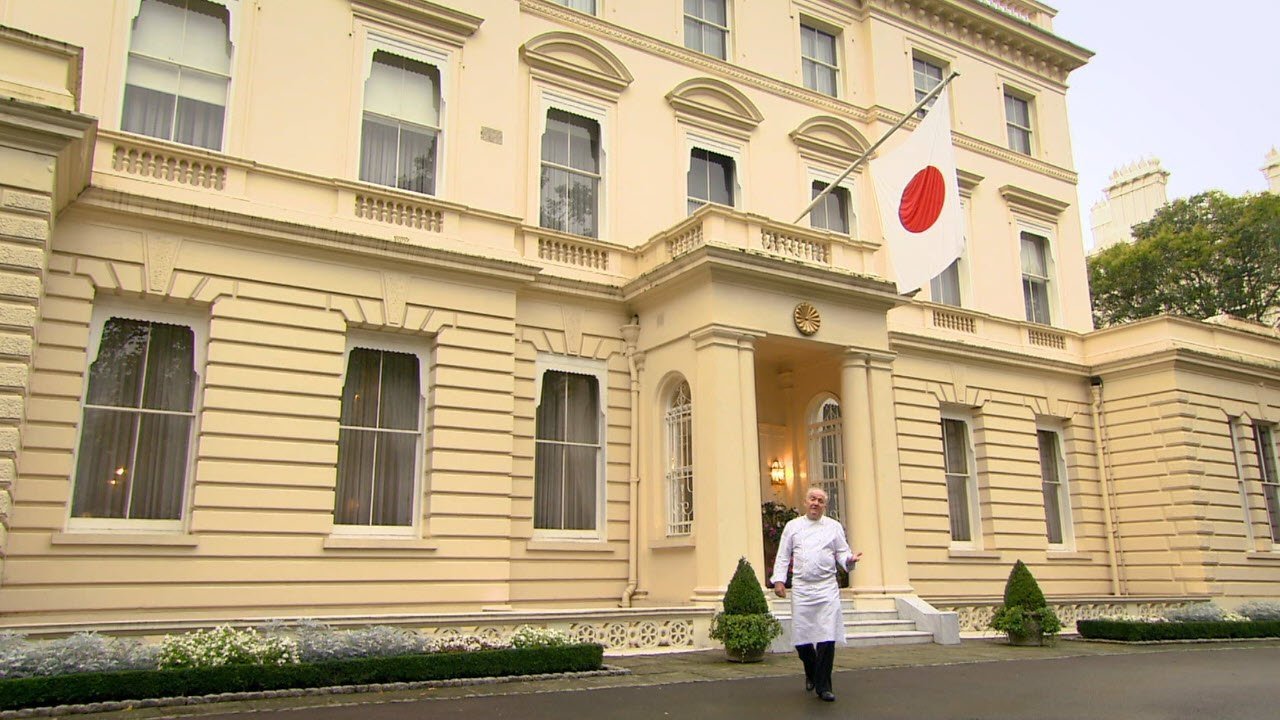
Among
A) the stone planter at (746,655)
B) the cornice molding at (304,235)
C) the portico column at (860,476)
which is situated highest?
the cornice molding at (304,235)

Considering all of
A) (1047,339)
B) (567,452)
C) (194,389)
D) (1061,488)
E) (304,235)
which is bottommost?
(1061,488)

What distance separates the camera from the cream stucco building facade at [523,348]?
1298cm

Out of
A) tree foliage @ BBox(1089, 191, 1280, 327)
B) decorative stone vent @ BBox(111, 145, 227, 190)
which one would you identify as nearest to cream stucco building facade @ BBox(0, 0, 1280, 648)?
decorative stone vent @ BBox(111, 145, 227, 190)

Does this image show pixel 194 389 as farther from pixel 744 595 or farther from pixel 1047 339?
pixel 1047 339

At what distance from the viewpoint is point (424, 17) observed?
16531 mm

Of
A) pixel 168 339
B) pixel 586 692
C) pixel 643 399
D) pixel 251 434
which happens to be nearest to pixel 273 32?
pixel 168 339

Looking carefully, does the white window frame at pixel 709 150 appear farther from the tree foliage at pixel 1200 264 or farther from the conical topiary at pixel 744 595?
the tree foliage at pixel 1200 264

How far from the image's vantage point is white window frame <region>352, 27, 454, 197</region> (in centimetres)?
1585

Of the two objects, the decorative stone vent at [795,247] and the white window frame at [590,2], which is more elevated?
the white window frame at [590,2]

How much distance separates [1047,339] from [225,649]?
67.0 ft

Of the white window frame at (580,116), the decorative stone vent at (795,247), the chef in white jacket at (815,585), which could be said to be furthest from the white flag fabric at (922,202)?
the chef in white jacket at (815,585)

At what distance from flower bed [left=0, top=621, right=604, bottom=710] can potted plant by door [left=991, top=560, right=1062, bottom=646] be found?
26.0ft

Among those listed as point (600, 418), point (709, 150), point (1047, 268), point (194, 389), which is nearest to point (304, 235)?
point (194, 389)

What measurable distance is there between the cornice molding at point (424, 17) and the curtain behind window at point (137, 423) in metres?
6.09
